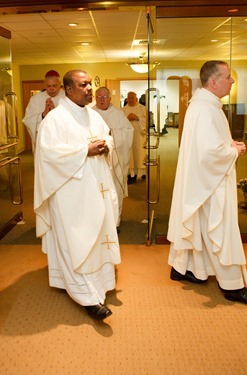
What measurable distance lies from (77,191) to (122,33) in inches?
189

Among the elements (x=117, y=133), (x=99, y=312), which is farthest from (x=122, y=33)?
(x=99, y=312)

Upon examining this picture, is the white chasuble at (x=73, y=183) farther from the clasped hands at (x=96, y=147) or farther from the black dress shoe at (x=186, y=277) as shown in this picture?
the black dress shoe at (x=186, y=277)

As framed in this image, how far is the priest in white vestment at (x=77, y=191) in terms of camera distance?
105 inches

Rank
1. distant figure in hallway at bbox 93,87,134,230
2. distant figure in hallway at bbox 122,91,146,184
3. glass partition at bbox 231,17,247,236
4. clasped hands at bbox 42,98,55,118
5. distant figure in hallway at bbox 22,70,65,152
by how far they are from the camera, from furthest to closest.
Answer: distant figure in hallway at bbox 122,91,146,184 < glass partition at bbox 231,17,247,236 < distant figure in hallway at bbox 93,87,134,230 < distant figure in hallway at bbox 22,70,65,152 < clasped hands at bbox 42,98,55,118

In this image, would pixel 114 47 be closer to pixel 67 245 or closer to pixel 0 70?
pixel 0 70

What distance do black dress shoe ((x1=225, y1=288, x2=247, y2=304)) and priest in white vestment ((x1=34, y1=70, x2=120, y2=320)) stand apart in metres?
0.90

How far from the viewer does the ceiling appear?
167 inches

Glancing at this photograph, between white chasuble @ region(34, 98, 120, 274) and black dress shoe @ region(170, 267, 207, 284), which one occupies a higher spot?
white chasuble @ region(34, 98, 120, 274)

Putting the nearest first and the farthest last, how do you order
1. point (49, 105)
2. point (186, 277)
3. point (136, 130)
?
point (186, 277) < point (49, 105) < point (136, 130)

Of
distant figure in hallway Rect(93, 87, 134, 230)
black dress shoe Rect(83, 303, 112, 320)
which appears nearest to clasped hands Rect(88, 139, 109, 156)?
black dress shoe Rect(83, 303, 112, 320)

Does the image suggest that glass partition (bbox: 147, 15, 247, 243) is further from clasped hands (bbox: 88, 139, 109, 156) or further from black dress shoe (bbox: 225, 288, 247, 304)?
Answer: clasped hands (bbox: 88, 139, 109, 156)

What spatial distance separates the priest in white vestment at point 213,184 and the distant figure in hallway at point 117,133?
155 cm

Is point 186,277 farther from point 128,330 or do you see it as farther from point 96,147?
point 96,147

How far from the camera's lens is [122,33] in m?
6.77
